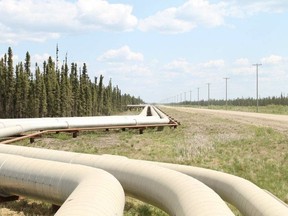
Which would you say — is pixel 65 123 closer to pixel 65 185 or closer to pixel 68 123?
pixel 68 123

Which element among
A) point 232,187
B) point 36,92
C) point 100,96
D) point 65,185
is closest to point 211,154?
point 232,187

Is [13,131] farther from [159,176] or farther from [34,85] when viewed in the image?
[34,85]

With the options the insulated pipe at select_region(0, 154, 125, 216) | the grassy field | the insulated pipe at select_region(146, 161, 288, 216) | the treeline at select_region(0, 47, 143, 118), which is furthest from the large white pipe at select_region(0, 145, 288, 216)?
the treeline at select_region(0, 47, 143, 118)

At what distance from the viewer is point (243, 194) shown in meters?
7.64

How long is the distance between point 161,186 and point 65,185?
6.44 feet

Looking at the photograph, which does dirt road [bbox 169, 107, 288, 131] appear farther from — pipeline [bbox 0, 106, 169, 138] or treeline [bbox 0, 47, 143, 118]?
treeline [bbox 0, 47, 143, 118]

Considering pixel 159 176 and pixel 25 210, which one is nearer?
pixel 159 176

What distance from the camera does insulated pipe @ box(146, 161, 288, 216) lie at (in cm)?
643

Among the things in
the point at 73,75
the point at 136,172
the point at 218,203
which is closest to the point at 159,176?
the point at 136,172

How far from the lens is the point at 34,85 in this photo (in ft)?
225

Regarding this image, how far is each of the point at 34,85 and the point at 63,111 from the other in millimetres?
7019

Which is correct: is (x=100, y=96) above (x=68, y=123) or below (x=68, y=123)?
above

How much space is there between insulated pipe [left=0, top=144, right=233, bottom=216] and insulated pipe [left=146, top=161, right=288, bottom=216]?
2.66ft

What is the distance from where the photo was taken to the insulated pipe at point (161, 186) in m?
5.93
